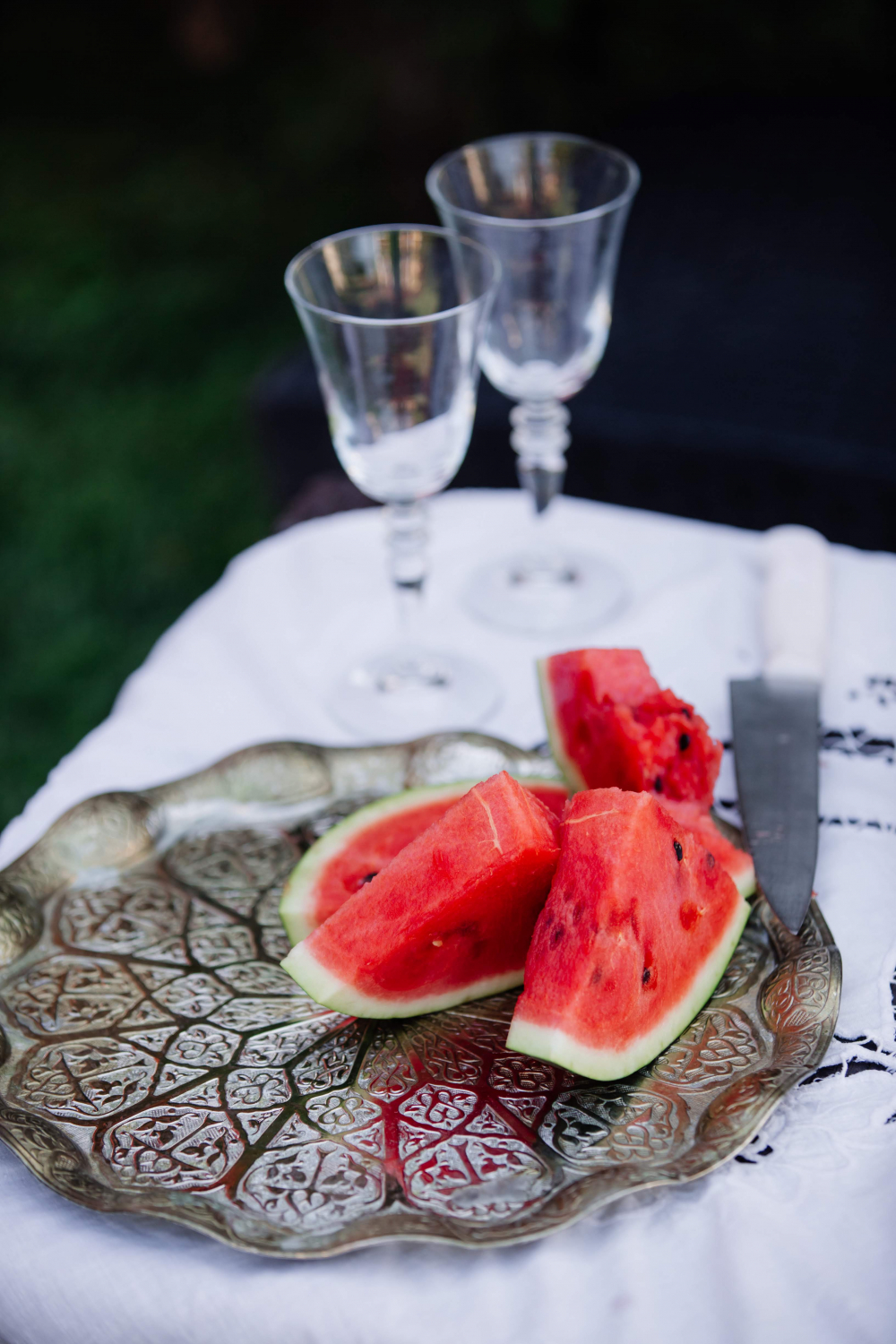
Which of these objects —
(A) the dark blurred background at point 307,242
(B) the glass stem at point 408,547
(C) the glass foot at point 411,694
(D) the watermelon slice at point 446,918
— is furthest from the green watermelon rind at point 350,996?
(A) the dark blurred background at point 307,242

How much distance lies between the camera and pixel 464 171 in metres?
1.64

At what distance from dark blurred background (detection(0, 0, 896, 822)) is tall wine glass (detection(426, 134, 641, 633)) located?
50cm

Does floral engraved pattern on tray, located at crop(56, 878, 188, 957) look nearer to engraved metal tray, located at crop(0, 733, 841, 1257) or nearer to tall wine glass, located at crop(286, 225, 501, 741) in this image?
engraved metal tray, located at crop(0, 733, 841, 1257)

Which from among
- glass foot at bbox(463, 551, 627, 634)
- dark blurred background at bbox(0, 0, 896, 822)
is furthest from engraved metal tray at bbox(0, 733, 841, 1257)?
dark blurred background at bbox(0, 0, 896, 822)

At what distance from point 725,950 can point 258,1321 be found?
1.44 feet

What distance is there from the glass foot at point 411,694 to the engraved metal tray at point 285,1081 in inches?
14.2

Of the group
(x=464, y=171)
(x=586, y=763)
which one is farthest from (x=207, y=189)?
(x=586, y=763)

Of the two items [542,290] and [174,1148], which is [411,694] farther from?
[174,1148]

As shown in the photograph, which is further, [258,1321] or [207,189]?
[207,189]

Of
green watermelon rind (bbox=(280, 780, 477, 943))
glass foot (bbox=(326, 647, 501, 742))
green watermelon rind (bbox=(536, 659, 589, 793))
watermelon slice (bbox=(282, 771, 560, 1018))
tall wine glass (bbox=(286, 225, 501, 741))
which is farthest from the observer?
glass foot (bbox=(326, 647, 501, 742))

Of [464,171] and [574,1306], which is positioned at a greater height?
[464,171]

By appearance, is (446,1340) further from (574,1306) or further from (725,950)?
(725,950)

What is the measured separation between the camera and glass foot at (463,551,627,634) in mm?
1656

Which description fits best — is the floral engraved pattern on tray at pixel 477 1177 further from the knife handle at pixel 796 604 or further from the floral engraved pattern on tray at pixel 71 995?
the knife handle at pixel 796 604
